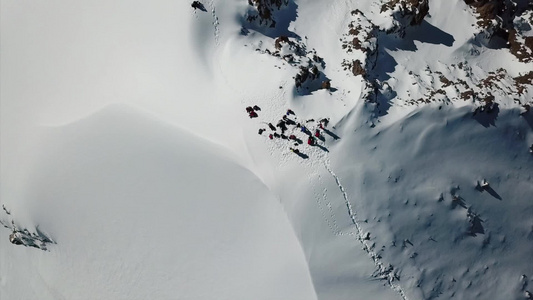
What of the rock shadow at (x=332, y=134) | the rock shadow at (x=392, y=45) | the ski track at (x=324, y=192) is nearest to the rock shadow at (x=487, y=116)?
the rock shadow at (x=392, y=45)

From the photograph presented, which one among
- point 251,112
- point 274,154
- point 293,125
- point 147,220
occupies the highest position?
point 251,112

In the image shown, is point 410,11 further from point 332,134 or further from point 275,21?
point 332,134

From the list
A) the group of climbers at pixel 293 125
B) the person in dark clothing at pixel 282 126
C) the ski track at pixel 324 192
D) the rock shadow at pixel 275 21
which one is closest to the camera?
the ski track at pixel 324 192

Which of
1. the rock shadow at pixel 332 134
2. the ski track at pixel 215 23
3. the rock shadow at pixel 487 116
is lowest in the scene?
the rock shadow at pixel 332 134

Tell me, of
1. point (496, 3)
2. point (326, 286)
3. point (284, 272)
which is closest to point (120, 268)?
point (284, 272)

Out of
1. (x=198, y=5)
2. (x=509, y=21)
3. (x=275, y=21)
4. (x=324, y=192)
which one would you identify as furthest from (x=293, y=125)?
(x=509, y=21)

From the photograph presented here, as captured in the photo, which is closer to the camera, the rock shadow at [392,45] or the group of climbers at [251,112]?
the group of climbers at [251,112]

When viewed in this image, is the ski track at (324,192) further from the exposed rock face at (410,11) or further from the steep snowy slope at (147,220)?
the exposed rock face at (410,11)

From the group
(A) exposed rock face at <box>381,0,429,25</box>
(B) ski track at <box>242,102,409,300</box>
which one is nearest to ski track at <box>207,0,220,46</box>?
(B) ski track at <box>242,102,409,300</box>

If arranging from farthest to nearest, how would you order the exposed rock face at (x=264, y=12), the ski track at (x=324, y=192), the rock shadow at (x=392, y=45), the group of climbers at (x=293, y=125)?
1. the exposed rock face at (x=264, y=12)
2. the rock shadow at (x=392, y=45)
3. the group of climbers at (x=293, y=125)
4. the ski track at (x=324, y=192)
